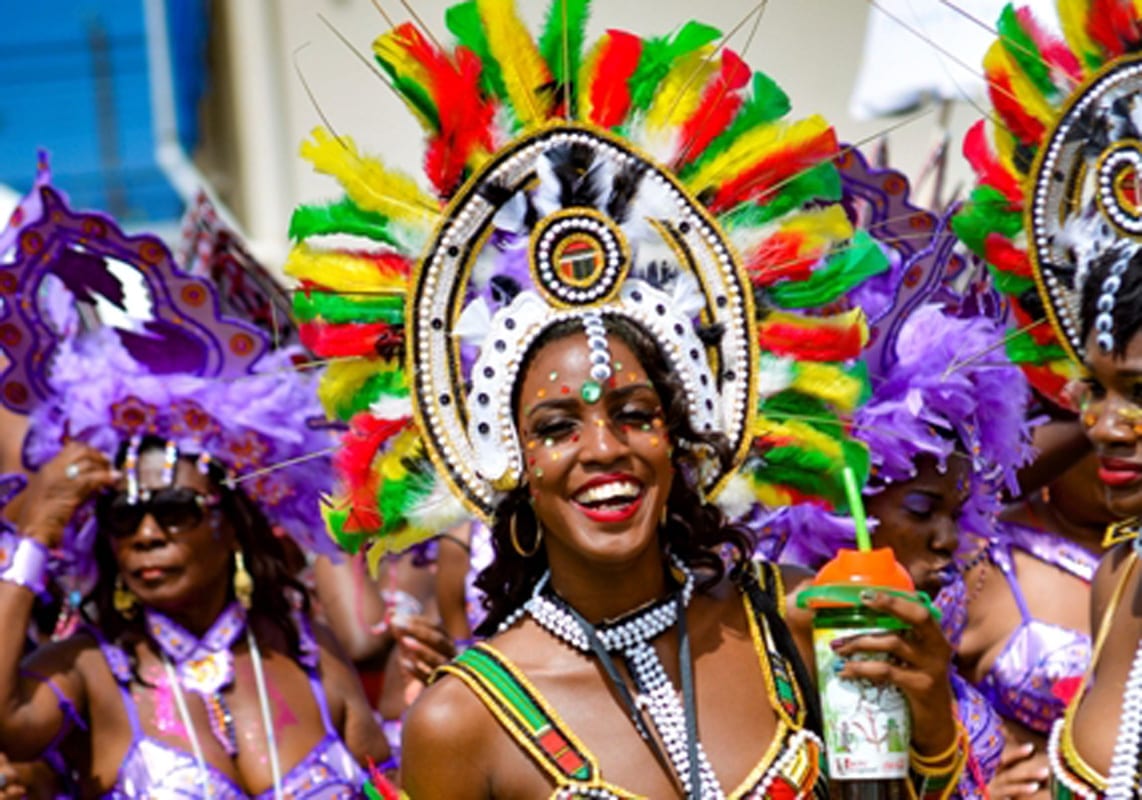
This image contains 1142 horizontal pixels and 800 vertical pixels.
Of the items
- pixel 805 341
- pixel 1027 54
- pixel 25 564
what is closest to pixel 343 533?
pixel 805 341

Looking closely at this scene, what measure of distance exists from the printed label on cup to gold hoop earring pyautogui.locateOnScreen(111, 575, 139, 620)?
2.87 metres

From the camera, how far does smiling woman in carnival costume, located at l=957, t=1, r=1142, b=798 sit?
12.3ft

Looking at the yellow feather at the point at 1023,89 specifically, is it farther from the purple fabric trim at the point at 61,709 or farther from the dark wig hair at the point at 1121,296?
the purple fabric trim at the point at 61,709

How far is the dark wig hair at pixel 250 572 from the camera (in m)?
5.64

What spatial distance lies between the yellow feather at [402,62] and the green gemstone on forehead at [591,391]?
0.63m

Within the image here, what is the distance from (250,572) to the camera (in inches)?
229

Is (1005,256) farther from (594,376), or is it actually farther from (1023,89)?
(594,376)

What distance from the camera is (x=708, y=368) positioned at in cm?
390

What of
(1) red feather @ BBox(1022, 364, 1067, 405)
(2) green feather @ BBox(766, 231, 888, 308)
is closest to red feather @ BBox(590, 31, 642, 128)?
(2) green feather @ BBox(766, 231, 888, 308)

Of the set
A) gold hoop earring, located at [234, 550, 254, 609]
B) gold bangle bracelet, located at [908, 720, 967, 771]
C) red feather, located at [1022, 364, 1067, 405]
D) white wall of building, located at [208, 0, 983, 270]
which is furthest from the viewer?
white wall of building, located at [208, 0, 983, 270]

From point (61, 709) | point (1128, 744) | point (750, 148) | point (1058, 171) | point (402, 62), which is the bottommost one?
point (1128, 744)

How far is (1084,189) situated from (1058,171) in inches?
2.6

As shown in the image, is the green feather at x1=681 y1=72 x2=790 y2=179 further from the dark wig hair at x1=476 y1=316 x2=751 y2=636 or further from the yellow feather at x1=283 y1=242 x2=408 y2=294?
the yellow feather at x1=283 y1=242 x2=408 y2=294

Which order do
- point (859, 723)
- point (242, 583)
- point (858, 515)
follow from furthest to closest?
point (242, 583) → point (858, 515) → point (859, 723)
